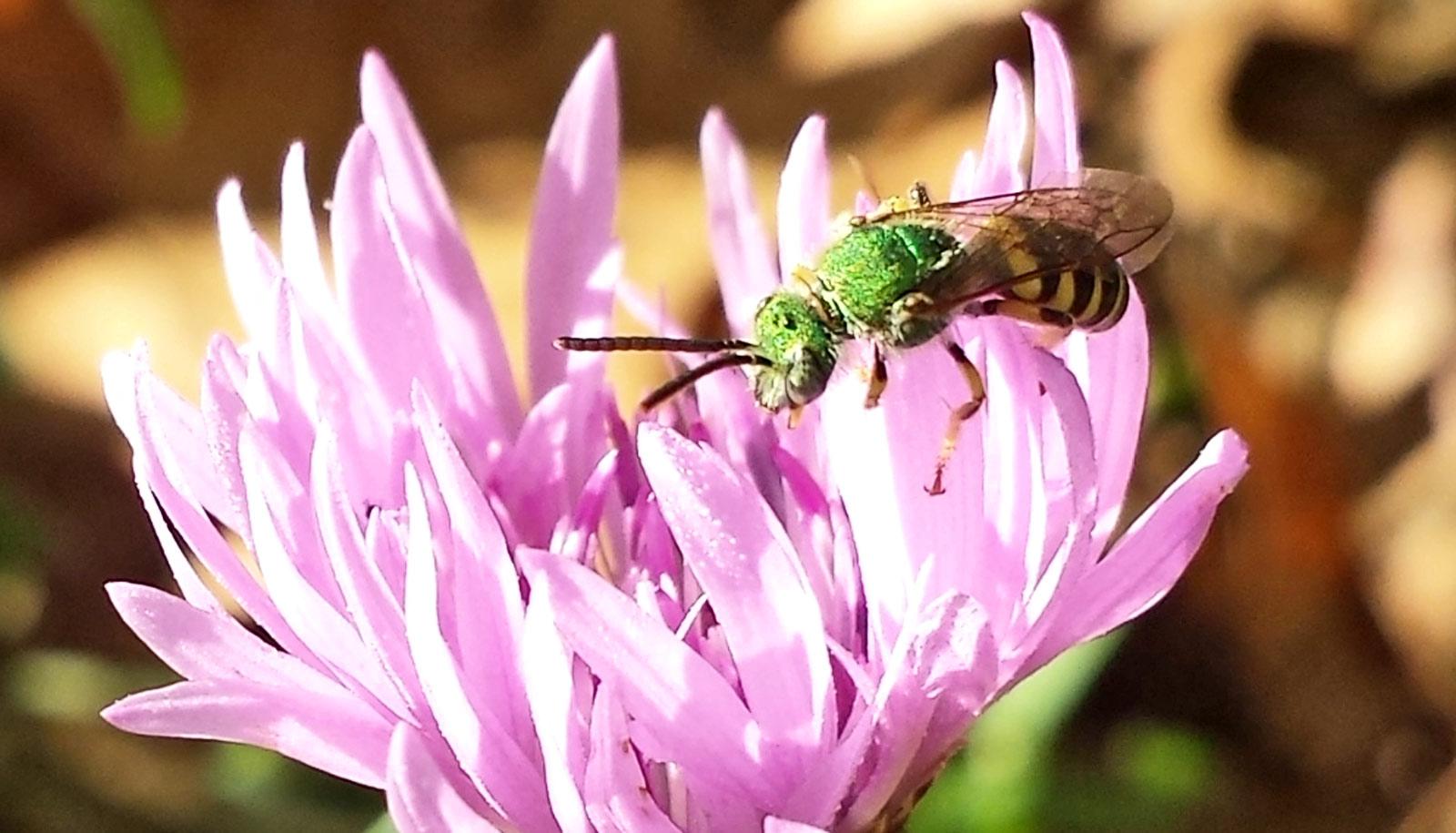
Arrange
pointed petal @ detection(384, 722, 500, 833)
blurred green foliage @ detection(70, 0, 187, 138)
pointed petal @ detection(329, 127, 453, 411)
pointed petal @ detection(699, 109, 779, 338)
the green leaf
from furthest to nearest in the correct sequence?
blurred green foliage @ detection(70, 0, 187, 138) < the green leaf < pointed petal @ detection(699, 109, 779, 338) < pointed petal @ detection(329, 127, 453, 411) < pointed petal @ detection(384, 722, 500, 833)

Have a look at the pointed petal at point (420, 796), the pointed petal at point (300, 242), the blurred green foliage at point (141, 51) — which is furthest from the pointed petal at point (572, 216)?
the blurred green foliage at point (141, 51)

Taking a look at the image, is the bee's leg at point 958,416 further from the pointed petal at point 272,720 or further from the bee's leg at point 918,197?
the pointed petal at point 272,720

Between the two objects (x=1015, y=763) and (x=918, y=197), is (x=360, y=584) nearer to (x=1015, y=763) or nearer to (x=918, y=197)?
(x=918, y=197)

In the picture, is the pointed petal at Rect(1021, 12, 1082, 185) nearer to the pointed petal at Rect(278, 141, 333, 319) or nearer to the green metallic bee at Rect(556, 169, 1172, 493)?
the green metallic bee at Rect(556, 169, 1172, 493)

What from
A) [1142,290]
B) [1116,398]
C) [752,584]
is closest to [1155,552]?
[1116,398]

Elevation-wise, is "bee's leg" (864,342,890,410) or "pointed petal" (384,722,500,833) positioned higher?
"bee's leg" (864,342,890,410)

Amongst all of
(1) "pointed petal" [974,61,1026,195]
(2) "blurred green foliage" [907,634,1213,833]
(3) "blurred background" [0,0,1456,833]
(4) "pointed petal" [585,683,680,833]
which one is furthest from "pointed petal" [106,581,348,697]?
(3) "blurred background" [0,0,1456,833]

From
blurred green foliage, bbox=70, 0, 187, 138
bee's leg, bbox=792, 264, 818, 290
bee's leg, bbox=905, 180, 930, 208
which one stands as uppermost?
blurred green foliage, bbox=70, 0, 187, 138

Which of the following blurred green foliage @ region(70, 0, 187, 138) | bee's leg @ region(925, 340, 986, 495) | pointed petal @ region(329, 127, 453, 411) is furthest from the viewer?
blurred green foliage @ region(70, 0, 187, 138)
